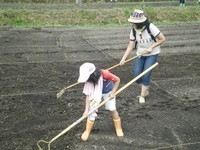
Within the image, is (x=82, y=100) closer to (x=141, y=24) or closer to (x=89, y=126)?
(x=89, y=126)

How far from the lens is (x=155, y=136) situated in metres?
6.03

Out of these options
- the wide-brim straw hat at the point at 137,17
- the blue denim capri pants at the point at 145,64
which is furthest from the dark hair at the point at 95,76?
the blue denim capri pants at the point at 145,64

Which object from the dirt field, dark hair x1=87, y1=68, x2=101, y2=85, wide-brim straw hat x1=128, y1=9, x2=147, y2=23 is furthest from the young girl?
wide-brim straw hat x1=128, y1=9, x2=147, y2=23

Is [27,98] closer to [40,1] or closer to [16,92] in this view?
[16,92]

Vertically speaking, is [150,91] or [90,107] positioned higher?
[90,107]

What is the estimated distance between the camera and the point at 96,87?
17.9 feet

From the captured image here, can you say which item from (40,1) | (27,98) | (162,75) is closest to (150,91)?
(162,75)

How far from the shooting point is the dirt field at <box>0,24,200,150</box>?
5883 millimetres

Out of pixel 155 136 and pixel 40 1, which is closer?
pixel 155 136

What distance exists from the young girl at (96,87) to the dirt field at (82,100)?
277 mm

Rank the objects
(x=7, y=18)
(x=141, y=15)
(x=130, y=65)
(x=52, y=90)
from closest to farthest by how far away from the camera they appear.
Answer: (x=141, y=15)
(x=52, y=90)
(x=130, y=65)
(x=7, y=18)

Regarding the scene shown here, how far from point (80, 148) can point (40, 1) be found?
21943 millimetres

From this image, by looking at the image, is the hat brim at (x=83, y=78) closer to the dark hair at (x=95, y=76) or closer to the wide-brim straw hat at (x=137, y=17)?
the dark hair at (x=95, y=76)

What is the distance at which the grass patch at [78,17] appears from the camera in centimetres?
1938
